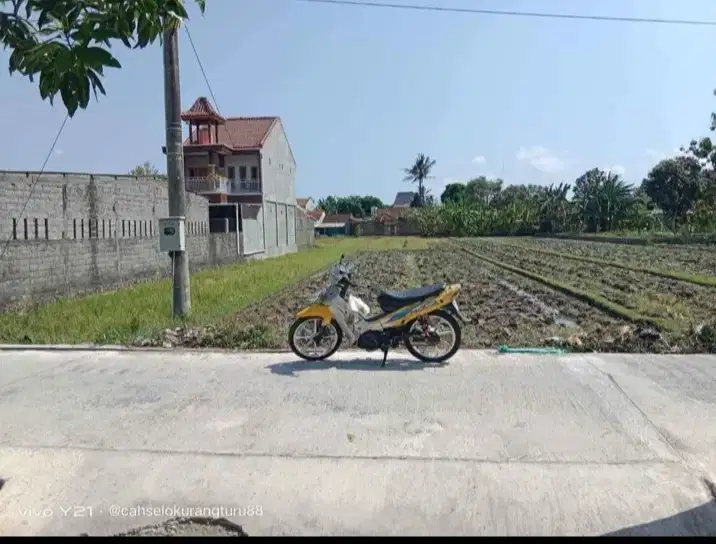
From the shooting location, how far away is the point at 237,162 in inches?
1528

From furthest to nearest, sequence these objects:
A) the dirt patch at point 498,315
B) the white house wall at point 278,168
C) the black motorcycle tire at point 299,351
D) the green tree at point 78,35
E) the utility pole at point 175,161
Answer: the white house wall at point 278,168 < the utility pole at point 175,161 < the dirt patch at point 498,315 < the black motorcycle tire at point 299,351 < the green tree at point 78,35

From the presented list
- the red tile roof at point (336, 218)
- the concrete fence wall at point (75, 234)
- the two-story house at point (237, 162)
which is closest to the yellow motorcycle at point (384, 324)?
the concrete fence wall at point (75, 234)

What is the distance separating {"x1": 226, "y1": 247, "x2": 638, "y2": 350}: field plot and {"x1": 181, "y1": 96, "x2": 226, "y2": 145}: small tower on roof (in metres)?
23.6

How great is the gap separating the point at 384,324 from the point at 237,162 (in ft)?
111

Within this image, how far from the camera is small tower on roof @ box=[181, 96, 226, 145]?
38469 millimetres

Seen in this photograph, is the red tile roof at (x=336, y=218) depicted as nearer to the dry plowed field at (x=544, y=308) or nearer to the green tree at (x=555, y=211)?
the green tree at (x=555, y=211)

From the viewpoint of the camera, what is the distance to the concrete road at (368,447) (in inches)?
134

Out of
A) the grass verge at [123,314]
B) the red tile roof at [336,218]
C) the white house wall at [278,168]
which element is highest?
the white house wall at [278,168]

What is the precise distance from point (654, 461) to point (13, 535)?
390cm

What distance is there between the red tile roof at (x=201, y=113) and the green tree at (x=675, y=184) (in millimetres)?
49024

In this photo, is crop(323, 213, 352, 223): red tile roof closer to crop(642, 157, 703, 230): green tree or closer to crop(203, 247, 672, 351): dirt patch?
crop(642, 157, 703, 230): green tree

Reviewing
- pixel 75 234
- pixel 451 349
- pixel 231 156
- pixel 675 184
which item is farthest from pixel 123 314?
pixel 675 184

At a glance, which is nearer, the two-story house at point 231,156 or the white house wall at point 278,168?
the two-story house at point 231,156

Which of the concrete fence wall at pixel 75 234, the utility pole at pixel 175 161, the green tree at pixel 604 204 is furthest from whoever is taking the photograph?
the green tree at pixel 604 204
